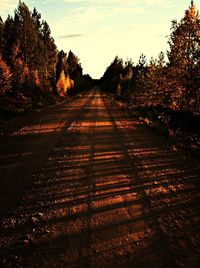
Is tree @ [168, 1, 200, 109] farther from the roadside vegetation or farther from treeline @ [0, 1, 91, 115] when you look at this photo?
treeline @ [0, 1, 91, 115]

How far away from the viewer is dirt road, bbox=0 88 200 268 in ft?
18.3

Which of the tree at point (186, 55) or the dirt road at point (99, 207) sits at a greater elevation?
the tree at point (186, 55)

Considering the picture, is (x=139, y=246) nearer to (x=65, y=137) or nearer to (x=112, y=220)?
(x=112, y=220)

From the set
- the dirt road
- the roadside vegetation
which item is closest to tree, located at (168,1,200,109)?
the roadside vegetation

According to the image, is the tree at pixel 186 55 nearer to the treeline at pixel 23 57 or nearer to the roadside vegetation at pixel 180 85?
the roadside vegetation at pixel 180 85

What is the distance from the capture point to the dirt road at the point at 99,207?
5.58 meters

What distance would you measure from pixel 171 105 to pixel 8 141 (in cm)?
2330

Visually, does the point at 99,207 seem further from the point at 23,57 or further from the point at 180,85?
the point at 23,57

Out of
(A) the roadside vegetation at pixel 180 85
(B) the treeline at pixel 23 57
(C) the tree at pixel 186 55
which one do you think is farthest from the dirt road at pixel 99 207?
(B) the treeline at pixel 23 57

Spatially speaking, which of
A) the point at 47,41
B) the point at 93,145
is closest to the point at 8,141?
the point at 93,145

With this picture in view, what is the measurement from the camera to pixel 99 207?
300 inches

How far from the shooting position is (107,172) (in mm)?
10477

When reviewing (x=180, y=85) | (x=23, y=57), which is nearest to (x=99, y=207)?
(x=180, y=85)

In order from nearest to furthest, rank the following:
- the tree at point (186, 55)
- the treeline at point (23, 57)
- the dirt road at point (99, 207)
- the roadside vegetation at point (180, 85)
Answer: the dirt road at point (99, 207)
the roadside vegetation at point (180, 85)
the tree at point (186, 55)
the treeline at point (23, 57)
